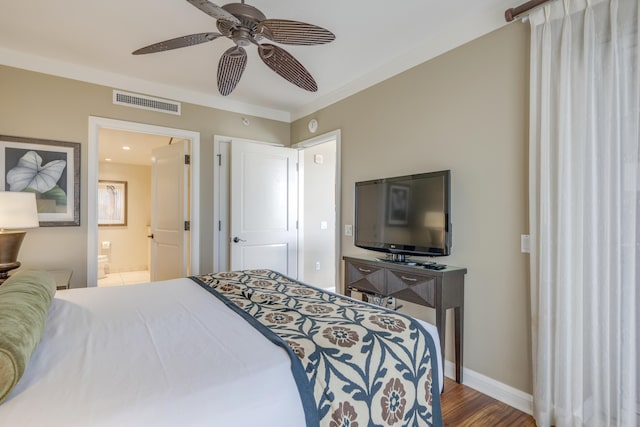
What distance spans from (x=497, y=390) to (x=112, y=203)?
24.0 feet

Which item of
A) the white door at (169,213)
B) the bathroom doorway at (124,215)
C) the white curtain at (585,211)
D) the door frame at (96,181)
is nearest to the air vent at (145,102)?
the door frame at (96,181)

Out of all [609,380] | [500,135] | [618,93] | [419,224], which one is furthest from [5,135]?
[609,380]

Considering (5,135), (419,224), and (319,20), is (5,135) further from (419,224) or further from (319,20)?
(419,224)

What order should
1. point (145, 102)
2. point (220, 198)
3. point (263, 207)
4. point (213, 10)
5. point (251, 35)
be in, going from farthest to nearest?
1. point (263, 207)
2. point (220, 198)
3. point (145, 102)
4. point (251, 35)
5. point (213, 10)

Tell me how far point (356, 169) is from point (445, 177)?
1.22m

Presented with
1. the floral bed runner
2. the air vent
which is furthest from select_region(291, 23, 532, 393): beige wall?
the air vent

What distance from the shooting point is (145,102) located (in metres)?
3.45

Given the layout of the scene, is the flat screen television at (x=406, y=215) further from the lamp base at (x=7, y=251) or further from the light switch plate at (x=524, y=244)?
the lamp base at (x=7, y=251)

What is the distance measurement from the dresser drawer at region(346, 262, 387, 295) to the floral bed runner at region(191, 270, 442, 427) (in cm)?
98

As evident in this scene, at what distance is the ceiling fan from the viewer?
→ 1677mm

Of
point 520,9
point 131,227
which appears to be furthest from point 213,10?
point 131,227

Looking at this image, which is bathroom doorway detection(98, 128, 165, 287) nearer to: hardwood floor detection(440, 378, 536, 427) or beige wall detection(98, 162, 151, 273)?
beige wall detection(98, 162, 151, 273)

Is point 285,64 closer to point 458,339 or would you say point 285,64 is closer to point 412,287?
point 412,287

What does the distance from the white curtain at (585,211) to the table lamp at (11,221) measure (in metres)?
3.55
